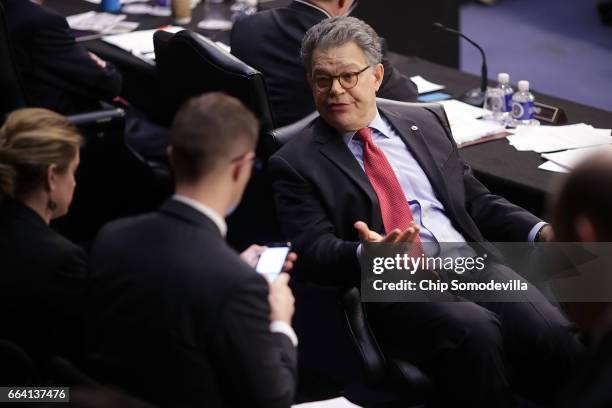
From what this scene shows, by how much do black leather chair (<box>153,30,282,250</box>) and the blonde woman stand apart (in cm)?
74

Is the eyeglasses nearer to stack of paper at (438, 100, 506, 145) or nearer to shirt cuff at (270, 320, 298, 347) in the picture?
stack of paper at (438, 100, 506, 145)

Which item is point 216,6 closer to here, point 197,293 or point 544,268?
point 544,268

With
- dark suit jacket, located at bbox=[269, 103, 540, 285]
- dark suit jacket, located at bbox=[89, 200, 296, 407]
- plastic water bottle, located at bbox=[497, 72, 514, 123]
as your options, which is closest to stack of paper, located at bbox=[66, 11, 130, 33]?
plastic water bottle, located at bbox=[497, 72, 514, 123]

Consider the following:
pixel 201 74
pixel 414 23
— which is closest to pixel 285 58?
pixel 201 74

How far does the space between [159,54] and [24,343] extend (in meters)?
1.61

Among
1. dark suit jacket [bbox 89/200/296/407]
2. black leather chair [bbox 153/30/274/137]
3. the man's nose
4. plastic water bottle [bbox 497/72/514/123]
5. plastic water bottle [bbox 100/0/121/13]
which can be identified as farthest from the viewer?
plastic water bottle [bbox 100/0/121/13]

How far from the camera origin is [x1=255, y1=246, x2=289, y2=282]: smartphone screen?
8.34 ft

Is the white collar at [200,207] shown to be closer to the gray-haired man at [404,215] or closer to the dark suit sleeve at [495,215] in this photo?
the gray-haired man at [404,215]

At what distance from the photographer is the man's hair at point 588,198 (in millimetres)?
1836

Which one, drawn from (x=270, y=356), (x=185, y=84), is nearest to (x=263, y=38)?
(x=185, y=84)

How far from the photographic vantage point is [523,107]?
390cm

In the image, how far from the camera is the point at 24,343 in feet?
8.38

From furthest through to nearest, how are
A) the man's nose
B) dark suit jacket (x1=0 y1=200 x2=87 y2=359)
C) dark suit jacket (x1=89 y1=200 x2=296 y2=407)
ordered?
the man's nose, dark suit jacket (x1=0 y1=200 x2=87 y2=359), dark suit jacket (x1=89 y1=200 x2=296 y2=407)

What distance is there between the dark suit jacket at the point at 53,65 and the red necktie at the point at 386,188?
150cm
